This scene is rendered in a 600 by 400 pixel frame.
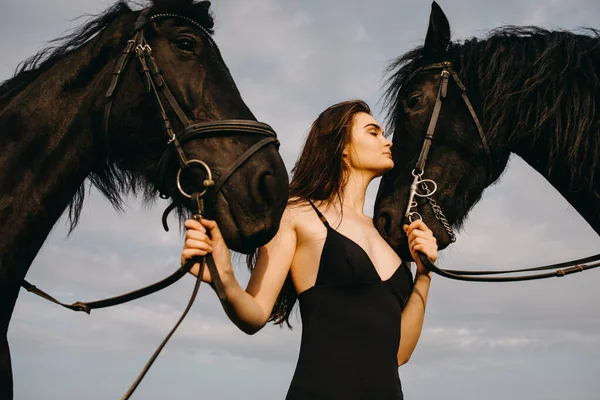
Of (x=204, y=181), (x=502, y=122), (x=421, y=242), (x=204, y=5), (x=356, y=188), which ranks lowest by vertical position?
(x=204, y=181)

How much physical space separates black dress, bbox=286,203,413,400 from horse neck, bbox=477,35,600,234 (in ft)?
4.64

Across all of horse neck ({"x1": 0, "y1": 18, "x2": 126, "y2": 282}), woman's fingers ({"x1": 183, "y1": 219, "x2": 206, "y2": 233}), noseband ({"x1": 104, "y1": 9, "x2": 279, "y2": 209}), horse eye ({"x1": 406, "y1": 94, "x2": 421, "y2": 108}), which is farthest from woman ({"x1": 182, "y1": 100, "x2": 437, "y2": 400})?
horse neck ({"x1": 0, "y1": 18, "x2": 126, "y2": 282})

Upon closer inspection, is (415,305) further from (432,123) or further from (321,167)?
(432,123)

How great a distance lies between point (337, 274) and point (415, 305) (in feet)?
1.75

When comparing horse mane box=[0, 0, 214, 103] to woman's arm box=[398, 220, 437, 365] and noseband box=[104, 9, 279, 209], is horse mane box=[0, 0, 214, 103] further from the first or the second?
woman's arm box=[398, 220, 437, 365]

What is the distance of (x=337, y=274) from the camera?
129 inches

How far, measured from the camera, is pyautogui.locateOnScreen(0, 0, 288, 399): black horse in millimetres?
2799

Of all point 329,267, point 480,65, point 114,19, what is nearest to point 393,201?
point 329,267

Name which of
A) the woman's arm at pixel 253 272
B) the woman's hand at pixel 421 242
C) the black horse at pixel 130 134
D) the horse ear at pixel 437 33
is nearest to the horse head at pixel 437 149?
the horse ear at pixel 437 33

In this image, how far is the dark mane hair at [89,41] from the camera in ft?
10.6

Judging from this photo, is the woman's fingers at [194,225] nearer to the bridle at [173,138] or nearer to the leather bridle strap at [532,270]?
the bridle at [173,138]

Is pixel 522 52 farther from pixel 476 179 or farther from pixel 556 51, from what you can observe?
pixel 476 179

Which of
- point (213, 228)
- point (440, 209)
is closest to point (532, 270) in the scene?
point (440, 209)

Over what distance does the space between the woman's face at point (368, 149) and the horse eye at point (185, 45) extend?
109 cm
